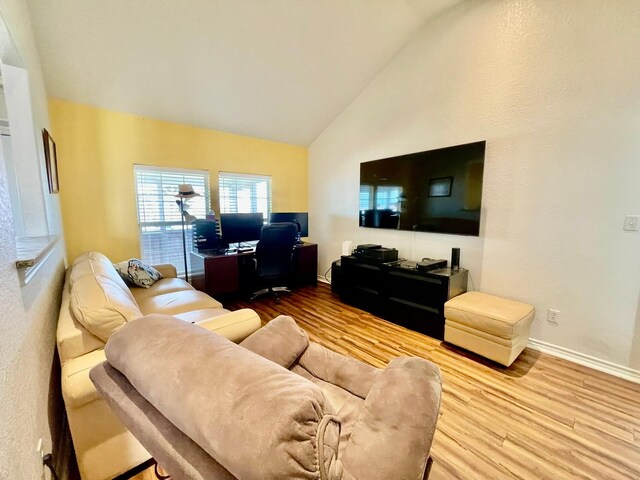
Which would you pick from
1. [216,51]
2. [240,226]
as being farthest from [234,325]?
[216,51]

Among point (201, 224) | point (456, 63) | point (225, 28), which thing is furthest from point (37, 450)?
point (456, 63)

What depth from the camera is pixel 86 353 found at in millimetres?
1117

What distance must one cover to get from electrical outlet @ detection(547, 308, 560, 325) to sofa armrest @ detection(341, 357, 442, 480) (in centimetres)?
217

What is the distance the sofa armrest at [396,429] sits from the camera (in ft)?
2.12

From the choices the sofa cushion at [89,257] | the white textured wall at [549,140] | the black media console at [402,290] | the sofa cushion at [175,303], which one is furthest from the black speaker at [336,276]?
the sofa cushion at [89,257]

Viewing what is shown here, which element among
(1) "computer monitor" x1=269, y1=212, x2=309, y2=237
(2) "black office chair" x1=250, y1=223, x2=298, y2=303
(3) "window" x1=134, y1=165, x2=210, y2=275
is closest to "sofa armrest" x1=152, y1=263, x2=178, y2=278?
(3) "window" x1=134, y1=165, x2=210, y2=275

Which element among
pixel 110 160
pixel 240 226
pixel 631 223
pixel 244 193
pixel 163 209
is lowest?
pixel 240 226

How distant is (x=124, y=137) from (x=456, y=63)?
12.3 feet

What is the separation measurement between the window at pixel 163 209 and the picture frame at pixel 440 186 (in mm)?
2937

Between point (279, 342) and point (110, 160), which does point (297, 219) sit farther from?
point (279, 342)

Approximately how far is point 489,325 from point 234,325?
194cm

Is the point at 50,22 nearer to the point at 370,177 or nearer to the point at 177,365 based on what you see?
the point at 177,365

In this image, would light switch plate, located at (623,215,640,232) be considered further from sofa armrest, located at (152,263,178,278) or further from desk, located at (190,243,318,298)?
sofa armrest, located at (152,263,178,278)

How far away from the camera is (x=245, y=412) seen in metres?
0.49
